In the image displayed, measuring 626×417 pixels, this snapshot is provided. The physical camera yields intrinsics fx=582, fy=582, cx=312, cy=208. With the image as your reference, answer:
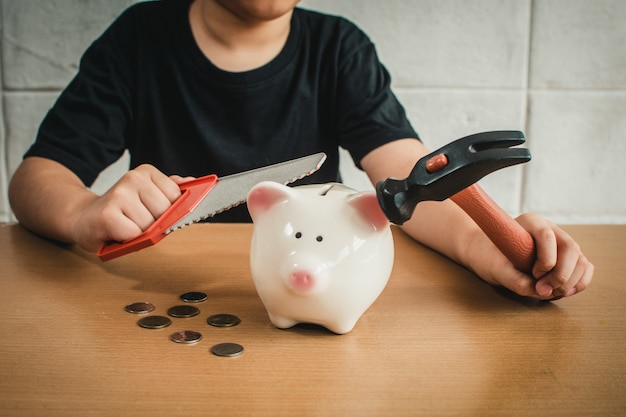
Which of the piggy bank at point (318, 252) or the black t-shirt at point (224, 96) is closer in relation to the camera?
the piggy bank at point (318, 252)

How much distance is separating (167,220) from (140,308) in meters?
0.08

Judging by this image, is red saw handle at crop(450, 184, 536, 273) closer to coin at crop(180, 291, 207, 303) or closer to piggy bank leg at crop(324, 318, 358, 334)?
piggy bank leg at crop(324, 318, 358, 334)

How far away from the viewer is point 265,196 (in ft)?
1.38

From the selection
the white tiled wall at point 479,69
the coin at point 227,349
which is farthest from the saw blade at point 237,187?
the white tiled wall at point 479,69

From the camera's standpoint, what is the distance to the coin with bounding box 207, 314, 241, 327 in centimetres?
44

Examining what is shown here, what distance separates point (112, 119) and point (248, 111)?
0.66 ft

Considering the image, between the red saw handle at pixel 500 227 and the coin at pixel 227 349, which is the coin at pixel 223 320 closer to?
the coin at pixel 227 349

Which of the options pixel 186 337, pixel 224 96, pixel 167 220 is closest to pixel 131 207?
pixel 167 220

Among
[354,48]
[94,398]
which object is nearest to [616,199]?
[354,48]

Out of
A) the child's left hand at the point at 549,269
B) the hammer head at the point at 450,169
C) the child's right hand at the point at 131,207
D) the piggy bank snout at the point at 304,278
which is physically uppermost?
the hammer head at the point at 450,169

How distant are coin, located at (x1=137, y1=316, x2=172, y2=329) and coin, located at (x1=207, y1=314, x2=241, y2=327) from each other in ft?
0.11

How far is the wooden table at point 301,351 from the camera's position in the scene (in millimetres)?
337

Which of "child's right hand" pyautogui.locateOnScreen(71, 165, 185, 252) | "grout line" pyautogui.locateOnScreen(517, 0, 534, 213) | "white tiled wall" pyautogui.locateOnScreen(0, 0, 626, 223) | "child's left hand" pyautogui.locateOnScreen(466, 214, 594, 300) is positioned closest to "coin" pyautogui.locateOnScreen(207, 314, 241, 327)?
"child's right hand" pyautogui.locateOnScreen(71, 165, 185, 252)

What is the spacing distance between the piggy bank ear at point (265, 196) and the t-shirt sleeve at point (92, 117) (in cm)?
48
